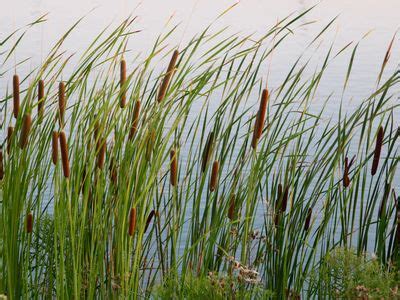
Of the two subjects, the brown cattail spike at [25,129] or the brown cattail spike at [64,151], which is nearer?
the brown cattail spike at [64,151]

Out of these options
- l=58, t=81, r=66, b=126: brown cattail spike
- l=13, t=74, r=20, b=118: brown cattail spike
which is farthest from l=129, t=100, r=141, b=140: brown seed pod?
l=13, t=74, r=20, b=118: brown cattail spike

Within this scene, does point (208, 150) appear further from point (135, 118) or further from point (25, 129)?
point (25, 129)

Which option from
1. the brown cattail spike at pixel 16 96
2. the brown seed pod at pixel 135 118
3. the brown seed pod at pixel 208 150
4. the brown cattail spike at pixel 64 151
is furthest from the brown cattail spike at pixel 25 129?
the brown seed pod at pixel 208 150

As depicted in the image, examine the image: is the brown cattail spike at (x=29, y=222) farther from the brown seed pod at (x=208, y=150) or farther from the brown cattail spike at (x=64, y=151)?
the brown seed pod at (x=208, y=150)

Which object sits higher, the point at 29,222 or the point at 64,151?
the point at 64,151

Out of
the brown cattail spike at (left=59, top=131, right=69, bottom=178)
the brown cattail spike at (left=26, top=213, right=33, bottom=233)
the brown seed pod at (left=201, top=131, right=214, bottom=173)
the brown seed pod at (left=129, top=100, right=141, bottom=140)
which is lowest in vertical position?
the brown cattail spike at (left=26, top=213, right=33, bottom=233)

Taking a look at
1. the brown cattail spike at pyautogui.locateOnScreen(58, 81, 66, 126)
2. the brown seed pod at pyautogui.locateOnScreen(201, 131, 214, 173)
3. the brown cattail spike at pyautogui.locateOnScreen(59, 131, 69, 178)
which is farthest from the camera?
the brown seed pod at pyautogui.locateOnScreen(201, 131, 214, 173)

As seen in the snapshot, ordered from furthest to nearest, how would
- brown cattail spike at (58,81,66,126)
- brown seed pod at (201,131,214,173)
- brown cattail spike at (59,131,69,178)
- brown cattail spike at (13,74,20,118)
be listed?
1. brown seed pod at (201,131,214,173)
2. brown cattail spike at (13,74,20,118)
3. brown cattail spike at (58,81,66,126)
4. brown cattail spike at (59,131,69,178)

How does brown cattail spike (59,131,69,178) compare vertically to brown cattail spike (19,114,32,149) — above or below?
below

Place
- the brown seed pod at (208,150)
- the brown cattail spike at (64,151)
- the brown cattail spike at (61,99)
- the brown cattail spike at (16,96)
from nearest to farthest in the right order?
the brown cattail spike at (64,151) < the brown cattail spike at (61,99) < the brown cattail spike at (16,96) < the brown seed pod at (208,150)

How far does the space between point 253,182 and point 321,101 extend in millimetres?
6223

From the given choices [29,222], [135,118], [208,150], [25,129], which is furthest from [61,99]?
[208,150]

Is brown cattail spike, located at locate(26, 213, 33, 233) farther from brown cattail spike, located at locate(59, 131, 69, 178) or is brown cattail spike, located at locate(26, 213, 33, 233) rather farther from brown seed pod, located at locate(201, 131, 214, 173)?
brown seed pod, located at locate(201, 131, 214, 173)

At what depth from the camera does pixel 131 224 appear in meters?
2.53
